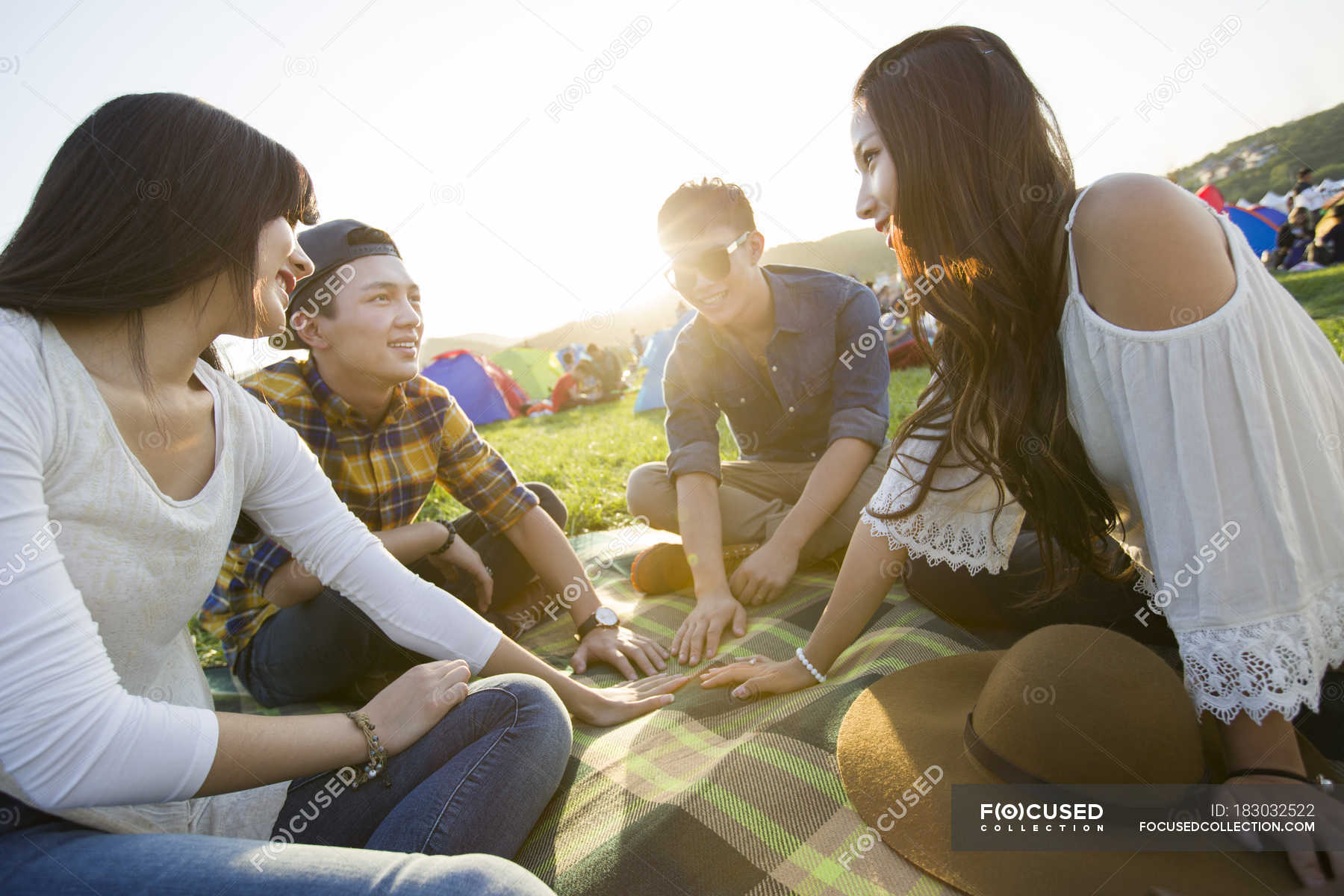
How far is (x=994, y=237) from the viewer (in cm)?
145

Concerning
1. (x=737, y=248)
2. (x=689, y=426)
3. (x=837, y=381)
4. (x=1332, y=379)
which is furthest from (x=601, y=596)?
(x=1332, y=379)

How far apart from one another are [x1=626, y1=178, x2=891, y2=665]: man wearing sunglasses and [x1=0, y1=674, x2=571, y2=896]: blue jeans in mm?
1202

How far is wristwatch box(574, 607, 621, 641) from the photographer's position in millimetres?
2367

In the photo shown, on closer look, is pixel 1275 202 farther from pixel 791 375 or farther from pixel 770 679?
pixel 770 679

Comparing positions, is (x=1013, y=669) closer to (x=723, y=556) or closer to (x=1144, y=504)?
(x=1144, y=504)

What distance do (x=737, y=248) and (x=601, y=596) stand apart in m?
1.59

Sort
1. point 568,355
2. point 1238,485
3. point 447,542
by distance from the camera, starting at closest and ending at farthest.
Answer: point 1238,485
point 447,542
point 568,355

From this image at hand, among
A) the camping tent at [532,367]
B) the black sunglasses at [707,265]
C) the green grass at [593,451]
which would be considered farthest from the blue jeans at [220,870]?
the camping tent at [532,367]

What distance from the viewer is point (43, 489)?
1065mm

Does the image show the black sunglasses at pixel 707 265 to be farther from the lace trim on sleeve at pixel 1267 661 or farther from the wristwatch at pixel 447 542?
the lace trim on sleeve at pixel 1267 661

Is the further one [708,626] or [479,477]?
[479,477]

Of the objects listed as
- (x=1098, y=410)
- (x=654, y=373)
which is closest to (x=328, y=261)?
(x=1098, y=410)

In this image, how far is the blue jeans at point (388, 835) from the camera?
926mm

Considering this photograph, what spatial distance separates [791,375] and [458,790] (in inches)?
86.8
